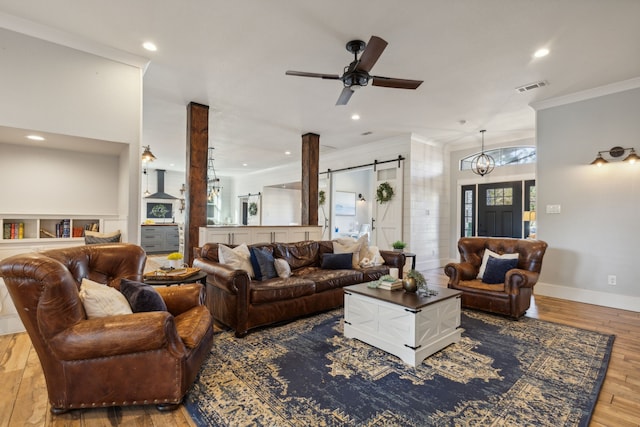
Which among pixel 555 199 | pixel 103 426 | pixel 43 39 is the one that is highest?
pixel 43 39

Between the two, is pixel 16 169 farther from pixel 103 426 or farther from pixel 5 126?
pixel 103 426

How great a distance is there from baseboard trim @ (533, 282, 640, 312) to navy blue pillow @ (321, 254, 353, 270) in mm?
3163

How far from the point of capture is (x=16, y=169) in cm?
360

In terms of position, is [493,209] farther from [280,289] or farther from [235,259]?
[235,259]

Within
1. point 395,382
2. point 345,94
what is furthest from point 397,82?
point 395,382

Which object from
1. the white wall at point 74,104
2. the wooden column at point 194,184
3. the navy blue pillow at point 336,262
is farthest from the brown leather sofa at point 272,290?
the white wall at point 74,104

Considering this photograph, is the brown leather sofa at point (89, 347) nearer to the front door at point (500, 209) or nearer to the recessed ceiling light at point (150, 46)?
the recessed ceiling light at point (150, 46)

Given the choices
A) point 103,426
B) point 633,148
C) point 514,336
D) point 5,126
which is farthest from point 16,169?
point 633,148

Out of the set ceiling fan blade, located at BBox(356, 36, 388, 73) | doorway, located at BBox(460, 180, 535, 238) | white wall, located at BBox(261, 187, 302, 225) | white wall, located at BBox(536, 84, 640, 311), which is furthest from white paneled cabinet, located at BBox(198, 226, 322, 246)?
white wall, located at BBox(261, 187, 302, 225)

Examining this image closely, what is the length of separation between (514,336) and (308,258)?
2655 millimetres

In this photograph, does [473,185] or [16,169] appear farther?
[473,185]

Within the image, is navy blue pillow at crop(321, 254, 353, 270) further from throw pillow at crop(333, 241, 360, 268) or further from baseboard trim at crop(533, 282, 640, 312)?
baseboard trim at crop(533, 282, 640, 312)

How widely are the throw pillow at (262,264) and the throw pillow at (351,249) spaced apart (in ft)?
3.96

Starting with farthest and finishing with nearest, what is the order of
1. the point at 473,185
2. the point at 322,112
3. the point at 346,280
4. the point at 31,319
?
the point at 473,185, the point at 322,112, the point at 346,280, the point at 31,319
